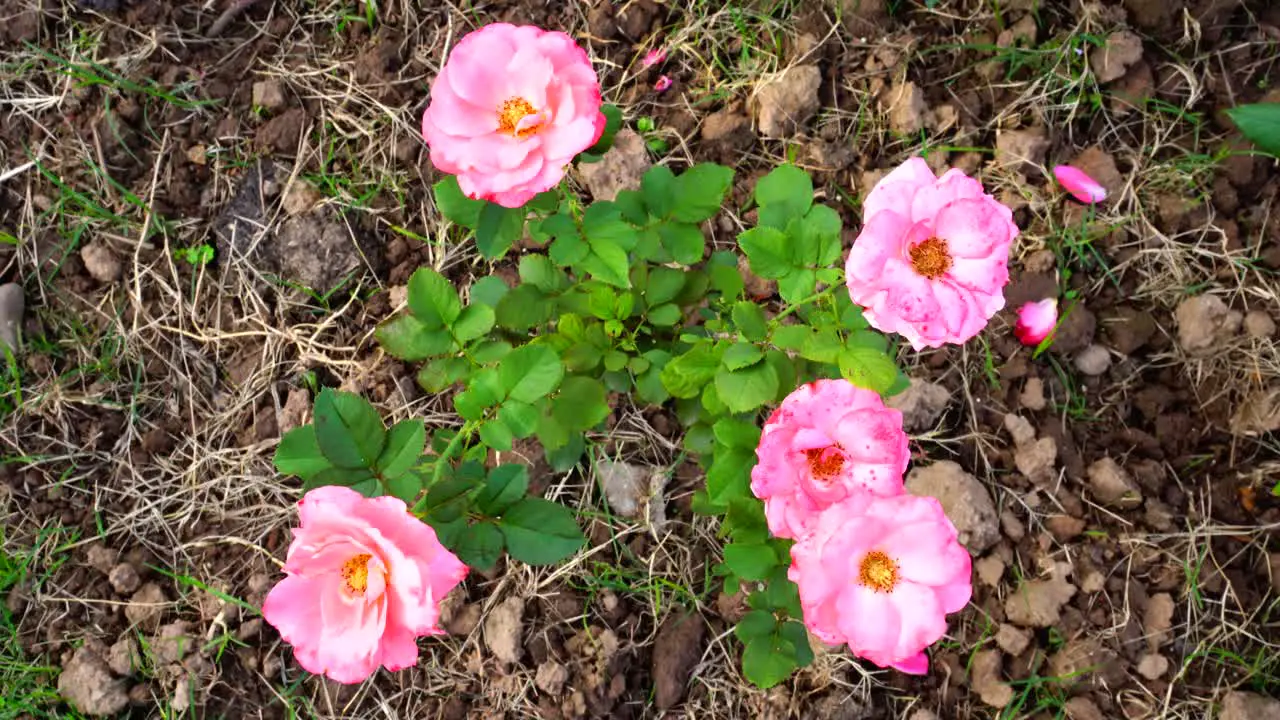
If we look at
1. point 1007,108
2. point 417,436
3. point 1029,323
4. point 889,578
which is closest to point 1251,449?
point 1029,323

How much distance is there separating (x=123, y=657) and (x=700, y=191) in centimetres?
165

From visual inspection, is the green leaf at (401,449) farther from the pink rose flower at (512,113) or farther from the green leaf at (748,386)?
the green leaf at (748,386)

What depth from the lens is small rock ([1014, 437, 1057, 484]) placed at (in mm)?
2117

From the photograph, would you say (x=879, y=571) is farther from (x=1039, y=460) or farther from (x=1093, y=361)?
(x=1093, y=361)

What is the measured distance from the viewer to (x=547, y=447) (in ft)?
5.74

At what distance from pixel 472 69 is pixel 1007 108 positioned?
1419mm

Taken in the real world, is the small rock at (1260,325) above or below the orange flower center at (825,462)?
below

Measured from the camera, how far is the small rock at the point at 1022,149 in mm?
2248

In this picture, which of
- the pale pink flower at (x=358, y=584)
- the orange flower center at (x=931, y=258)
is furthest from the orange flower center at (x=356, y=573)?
the orange flower center at (x=931, y=258)

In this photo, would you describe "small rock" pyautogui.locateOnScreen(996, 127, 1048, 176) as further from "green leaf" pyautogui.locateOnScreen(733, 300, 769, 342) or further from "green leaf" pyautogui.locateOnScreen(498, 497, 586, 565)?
"green leaf" pyautogui.locateOnScreen(498, 497, 586, 565)

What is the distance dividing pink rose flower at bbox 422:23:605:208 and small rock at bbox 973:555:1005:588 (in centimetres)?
133

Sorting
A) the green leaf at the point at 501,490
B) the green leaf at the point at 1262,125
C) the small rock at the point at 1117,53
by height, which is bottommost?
the green leaf at the point at 501,490

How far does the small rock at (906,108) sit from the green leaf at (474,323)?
1.23 meters

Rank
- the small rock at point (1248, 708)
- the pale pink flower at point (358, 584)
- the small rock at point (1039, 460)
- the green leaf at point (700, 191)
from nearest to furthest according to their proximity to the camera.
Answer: the pale pink flower at point (358, 584)
the green leaf at point (700, 191)
the small rock at point (1248, 708)
the small rock at point (1039, 460)
